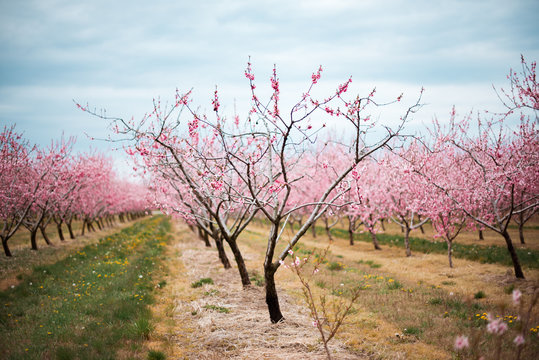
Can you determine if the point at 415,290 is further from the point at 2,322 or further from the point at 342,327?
the point at 2,322

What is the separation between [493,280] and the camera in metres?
10.8

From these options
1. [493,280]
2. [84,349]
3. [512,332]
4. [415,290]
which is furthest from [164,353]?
[493,280]

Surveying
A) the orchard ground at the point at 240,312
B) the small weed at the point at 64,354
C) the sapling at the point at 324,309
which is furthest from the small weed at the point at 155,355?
the sapling at the point at 324,309

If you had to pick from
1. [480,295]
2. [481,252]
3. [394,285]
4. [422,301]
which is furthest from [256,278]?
[481,252]

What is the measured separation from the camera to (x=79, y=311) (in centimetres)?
778

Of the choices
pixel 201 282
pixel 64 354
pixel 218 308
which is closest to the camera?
pixel 64 354

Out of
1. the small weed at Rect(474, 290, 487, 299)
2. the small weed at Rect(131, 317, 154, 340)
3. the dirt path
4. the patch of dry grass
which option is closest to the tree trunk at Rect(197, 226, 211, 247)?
the dirt path

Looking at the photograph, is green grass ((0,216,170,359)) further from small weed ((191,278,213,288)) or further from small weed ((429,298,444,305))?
small weed ((429,298,444,305))

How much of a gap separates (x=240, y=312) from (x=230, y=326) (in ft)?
3.38

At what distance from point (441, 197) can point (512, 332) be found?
8.14 m

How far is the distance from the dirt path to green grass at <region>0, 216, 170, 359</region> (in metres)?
0.68

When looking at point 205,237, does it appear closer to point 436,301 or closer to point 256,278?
point 256,278

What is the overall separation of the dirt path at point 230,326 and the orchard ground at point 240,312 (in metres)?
0.02

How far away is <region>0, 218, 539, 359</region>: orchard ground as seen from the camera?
5918mm
